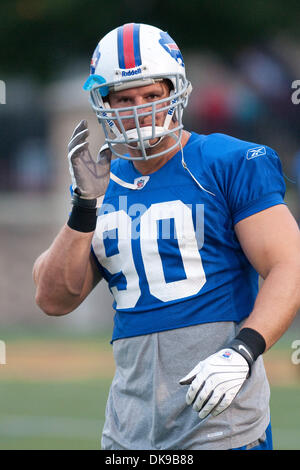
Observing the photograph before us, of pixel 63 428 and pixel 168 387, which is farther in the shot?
pixel 63 428

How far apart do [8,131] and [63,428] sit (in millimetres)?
9107

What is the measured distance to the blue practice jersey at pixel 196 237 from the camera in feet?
9.89

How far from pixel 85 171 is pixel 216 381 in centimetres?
92

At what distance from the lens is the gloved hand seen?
125 inches

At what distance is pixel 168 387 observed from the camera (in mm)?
3064

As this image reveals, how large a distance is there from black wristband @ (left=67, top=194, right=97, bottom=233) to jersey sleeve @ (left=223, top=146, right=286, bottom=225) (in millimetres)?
468

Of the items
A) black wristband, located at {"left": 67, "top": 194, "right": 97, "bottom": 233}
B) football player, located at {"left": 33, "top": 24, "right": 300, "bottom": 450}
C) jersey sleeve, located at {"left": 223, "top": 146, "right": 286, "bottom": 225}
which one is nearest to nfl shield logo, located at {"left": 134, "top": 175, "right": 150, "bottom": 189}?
football player, located at {"left": 33, "top": 24, "right": 300, "bottom": 450}

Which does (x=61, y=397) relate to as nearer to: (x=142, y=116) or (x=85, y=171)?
(x=85, y=171)

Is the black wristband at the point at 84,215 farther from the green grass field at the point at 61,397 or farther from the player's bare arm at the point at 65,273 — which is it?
the green grass field at the point at 61,397

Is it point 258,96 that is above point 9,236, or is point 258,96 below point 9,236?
above

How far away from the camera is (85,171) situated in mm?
3188

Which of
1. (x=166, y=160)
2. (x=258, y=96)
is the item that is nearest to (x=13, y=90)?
(x=258, y=96)

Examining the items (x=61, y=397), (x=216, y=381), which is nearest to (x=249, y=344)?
(x=216, y=381)
